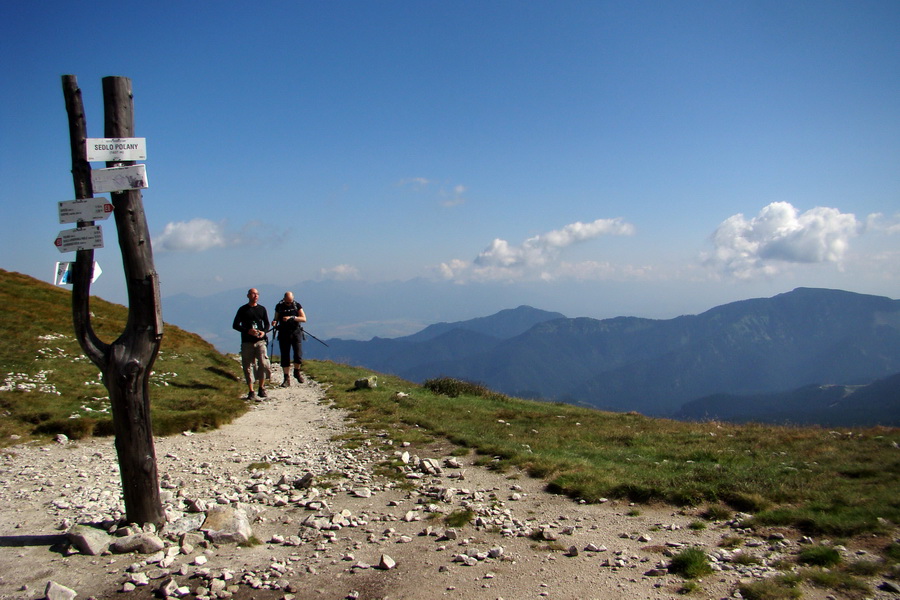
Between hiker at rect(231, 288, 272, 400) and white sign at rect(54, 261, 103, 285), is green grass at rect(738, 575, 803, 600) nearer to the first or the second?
white sign at rect(54, 261, 103, 285)

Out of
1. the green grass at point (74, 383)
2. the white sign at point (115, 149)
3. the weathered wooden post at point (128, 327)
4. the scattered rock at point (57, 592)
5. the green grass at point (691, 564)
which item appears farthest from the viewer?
the green grass at point (74, 383)

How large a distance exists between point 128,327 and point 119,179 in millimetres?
1919

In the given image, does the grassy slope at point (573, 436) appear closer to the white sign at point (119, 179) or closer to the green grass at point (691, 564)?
the green grass at point (691, 564)

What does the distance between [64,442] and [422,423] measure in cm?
832

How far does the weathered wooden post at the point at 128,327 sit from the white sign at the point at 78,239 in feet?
0.33

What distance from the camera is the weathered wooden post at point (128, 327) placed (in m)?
6.82

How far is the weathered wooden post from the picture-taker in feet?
22.4

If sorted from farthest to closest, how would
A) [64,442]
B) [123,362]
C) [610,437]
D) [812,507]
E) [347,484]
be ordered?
1. [610,437]
2. [64,442]
3. [347,484]
4. [812,507]
5. [123,362]

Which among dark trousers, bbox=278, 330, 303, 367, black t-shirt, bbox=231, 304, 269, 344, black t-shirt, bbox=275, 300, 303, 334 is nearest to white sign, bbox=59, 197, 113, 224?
black t-shirt, bbox=231, 304, 269, 344

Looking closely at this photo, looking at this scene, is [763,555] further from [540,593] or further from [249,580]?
[249,580]

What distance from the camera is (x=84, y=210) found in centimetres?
667

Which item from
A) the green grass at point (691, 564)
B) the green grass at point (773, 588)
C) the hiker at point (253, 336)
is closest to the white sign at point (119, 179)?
the green grass at point (691, 564)

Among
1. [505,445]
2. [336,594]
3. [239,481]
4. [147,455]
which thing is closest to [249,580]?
[336,594]

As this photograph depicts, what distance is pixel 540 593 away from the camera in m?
5.70
